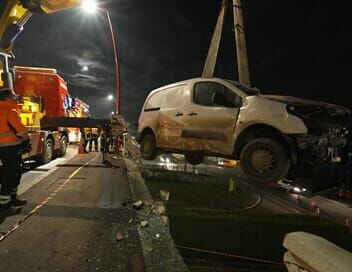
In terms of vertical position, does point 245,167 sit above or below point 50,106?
below

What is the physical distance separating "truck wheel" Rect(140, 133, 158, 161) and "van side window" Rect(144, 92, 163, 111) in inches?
21.5

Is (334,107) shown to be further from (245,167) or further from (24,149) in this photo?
(24,149)

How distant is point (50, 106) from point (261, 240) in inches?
365

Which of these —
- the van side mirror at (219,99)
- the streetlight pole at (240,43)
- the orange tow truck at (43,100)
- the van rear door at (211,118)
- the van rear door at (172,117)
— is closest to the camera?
the van rear door at (211,118)

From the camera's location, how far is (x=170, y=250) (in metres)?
4.67

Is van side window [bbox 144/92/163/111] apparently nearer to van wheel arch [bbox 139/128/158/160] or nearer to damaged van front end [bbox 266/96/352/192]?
van wheel arch [bbox 139/128/158/160]

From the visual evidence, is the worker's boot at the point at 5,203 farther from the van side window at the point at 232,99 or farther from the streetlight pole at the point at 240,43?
the streetlight pole at the point at 240,43

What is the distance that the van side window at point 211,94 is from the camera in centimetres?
556

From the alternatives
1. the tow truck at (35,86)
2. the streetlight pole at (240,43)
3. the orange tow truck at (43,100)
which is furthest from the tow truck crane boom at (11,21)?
the streetlight pole at (240,43)

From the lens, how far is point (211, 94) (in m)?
5.98

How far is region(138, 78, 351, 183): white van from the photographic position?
492cm

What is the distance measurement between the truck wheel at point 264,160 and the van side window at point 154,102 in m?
2.36

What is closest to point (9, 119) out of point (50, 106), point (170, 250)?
point (170, 250)

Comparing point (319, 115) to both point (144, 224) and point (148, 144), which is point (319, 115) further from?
point (148, 144)
